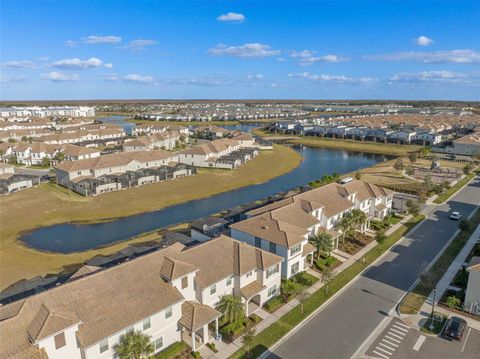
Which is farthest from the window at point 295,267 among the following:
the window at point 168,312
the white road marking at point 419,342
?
the window at point 168,312

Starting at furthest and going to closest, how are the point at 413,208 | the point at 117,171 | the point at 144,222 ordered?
the point at 117,171 < the point at 144,222 < the point at 413,208

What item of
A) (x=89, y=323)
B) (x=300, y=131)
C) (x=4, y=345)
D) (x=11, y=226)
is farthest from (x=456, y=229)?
(x=300, y=131)

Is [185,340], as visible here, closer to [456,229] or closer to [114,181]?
[456,229]

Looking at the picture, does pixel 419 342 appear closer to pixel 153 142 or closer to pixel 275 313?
pixel 275 313

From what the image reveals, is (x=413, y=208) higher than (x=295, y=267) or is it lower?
higher

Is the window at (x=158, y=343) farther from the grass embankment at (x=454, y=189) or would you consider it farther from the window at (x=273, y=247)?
the grass embankment at (x=454, y=189)

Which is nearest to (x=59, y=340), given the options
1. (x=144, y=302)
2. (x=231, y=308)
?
(x=144, y=302)

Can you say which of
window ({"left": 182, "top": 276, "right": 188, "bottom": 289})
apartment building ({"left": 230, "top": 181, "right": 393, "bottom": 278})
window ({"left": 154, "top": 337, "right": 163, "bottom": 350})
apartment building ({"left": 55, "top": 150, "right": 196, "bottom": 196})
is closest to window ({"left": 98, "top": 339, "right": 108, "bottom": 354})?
window ({"left": 154, "top": 337, "right": 163, "bottom": 350})
